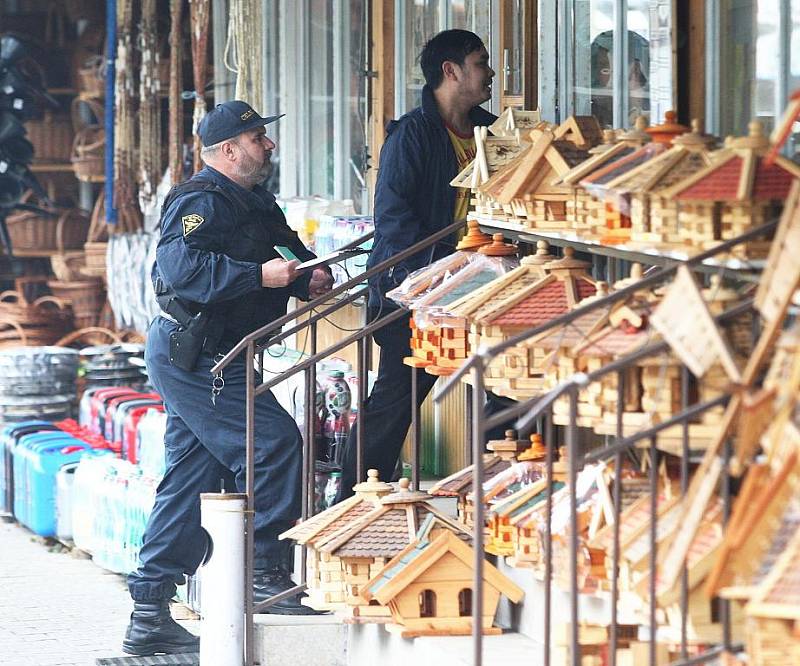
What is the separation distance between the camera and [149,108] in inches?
491

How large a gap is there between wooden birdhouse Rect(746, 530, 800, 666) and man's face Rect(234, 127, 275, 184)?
3.72 meters

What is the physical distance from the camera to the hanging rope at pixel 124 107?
12586mm

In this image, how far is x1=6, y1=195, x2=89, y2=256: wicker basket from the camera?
1393cm

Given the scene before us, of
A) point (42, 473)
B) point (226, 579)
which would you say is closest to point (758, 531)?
point (226, 579)

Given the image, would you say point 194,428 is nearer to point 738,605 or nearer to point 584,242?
point 584,242

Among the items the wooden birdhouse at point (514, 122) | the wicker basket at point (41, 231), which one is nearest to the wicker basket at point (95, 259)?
the wicker basket at point (41, 231)

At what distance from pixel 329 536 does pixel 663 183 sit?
1.85m

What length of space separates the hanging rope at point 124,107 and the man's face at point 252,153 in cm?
598

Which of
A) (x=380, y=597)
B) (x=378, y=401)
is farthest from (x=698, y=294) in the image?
(x=378, y=401)

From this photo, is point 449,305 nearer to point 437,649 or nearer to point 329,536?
point 329,536

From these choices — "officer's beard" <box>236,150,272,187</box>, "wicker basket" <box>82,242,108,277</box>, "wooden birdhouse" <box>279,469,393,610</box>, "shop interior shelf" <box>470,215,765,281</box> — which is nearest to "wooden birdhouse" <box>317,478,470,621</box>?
"wooden birdhouse" <box>279,469,393,610</box>

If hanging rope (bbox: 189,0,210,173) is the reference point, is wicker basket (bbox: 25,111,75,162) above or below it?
below

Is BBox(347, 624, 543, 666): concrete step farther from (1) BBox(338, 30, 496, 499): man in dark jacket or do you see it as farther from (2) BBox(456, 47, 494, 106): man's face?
(2) BBox(456, 47, 494, 106): man's face

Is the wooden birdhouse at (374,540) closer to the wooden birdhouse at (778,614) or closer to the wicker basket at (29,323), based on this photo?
the wooden birdhouse at (778,614)
